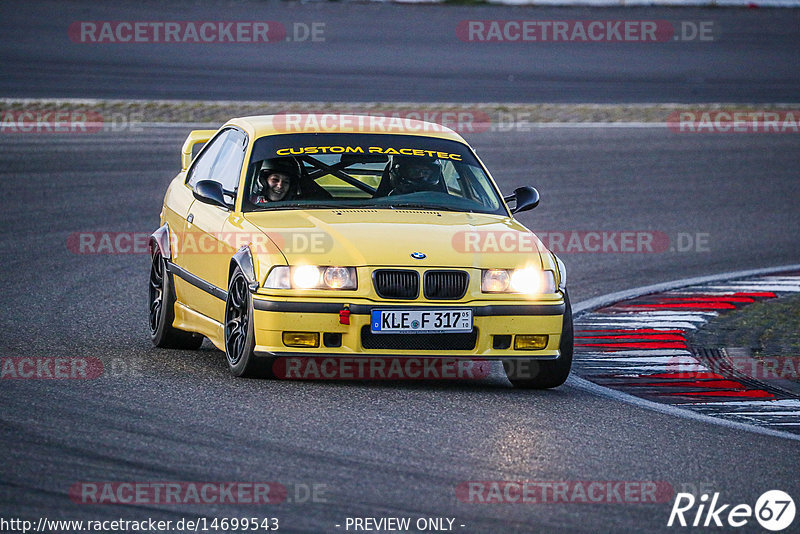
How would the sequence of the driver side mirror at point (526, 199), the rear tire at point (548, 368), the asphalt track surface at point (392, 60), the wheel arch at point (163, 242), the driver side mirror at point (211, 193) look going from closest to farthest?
1. the rear tire at point (548, 368)
2. the driver side mirror at point (211, 193)
3. the driver side mirror at point (526, 199)
4. the wheel arch at point (163, 242)
5. the asphalt track surface at point (392, 60)

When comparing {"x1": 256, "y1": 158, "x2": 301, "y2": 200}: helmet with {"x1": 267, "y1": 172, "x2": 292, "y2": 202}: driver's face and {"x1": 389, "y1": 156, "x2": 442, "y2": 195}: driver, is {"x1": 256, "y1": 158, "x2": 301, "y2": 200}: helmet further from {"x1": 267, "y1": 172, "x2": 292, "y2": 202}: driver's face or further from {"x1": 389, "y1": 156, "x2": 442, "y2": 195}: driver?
{"x1": 389, "y1": 156, "x2": 442, "y2": 195}: driver

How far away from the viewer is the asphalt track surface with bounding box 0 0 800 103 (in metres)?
23.8

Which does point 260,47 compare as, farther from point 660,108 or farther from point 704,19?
point 704,19

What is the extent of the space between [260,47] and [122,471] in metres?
23.6

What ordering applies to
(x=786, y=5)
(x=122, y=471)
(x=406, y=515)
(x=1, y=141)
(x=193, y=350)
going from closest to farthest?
(x=406, y=515), (x=122, y=471), (x=193, y=350), (x=1, y=141), (x=786, y=5)

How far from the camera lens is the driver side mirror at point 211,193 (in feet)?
28.8

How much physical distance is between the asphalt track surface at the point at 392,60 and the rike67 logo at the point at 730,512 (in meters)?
17.2

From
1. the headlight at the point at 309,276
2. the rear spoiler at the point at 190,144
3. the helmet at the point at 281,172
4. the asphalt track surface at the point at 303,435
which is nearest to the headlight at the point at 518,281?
the asphalt track surface at the point at 303,435

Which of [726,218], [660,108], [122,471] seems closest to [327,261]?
[122,471]

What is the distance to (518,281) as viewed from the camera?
811cm

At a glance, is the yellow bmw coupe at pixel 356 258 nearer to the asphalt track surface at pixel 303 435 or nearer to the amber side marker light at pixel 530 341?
the amber side marker light at pixel 530 341

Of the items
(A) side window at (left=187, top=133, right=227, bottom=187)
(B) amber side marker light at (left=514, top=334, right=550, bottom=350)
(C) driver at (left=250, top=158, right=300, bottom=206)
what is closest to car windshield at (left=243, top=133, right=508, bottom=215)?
(C) driver at (left=250, top=158, right=300, bottom=206)

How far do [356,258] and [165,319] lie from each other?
1936 millimetres

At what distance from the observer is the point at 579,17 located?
32.8m
